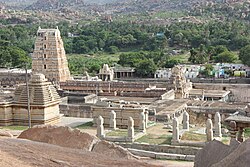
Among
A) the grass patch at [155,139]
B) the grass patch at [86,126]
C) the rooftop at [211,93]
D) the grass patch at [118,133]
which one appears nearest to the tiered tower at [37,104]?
the grass patch at [86,126]

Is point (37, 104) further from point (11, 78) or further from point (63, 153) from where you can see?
point (11, 78)

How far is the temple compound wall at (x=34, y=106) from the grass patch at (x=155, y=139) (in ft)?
17.7

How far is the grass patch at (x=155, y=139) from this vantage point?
2023 centimetres

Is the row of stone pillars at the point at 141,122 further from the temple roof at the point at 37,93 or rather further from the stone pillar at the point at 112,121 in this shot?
the temple roof at the point at 37,93

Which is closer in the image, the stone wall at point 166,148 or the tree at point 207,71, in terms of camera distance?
the stone wall at point 166,148

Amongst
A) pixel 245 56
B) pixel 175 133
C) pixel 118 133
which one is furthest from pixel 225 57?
pixel 175 133

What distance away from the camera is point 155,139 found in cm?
2080

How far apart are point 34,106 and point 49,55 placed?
20.8m

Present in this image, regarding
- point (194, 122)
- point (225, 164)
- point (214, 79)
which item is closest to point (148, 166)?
point (225, 164)

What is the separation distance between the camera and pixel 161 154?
18.1 meters

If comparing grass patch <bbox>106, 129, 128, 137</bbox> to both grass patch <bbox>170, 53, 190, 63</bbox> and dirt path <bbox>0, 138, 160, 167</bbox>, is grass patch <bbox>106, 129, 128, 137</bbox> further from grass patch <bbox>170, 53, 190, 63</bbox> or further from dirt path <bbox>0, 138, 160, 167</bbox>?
grass patch <bbox>170, 53, 190, 63</bbox>

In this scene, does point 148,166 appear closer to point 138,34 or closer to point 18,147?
point 18,147

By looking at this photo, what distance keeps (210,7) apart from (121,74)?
11577 centimetres

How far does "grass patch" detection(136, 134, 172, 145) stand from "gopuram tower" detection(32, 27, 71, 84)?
24125 millimetres
